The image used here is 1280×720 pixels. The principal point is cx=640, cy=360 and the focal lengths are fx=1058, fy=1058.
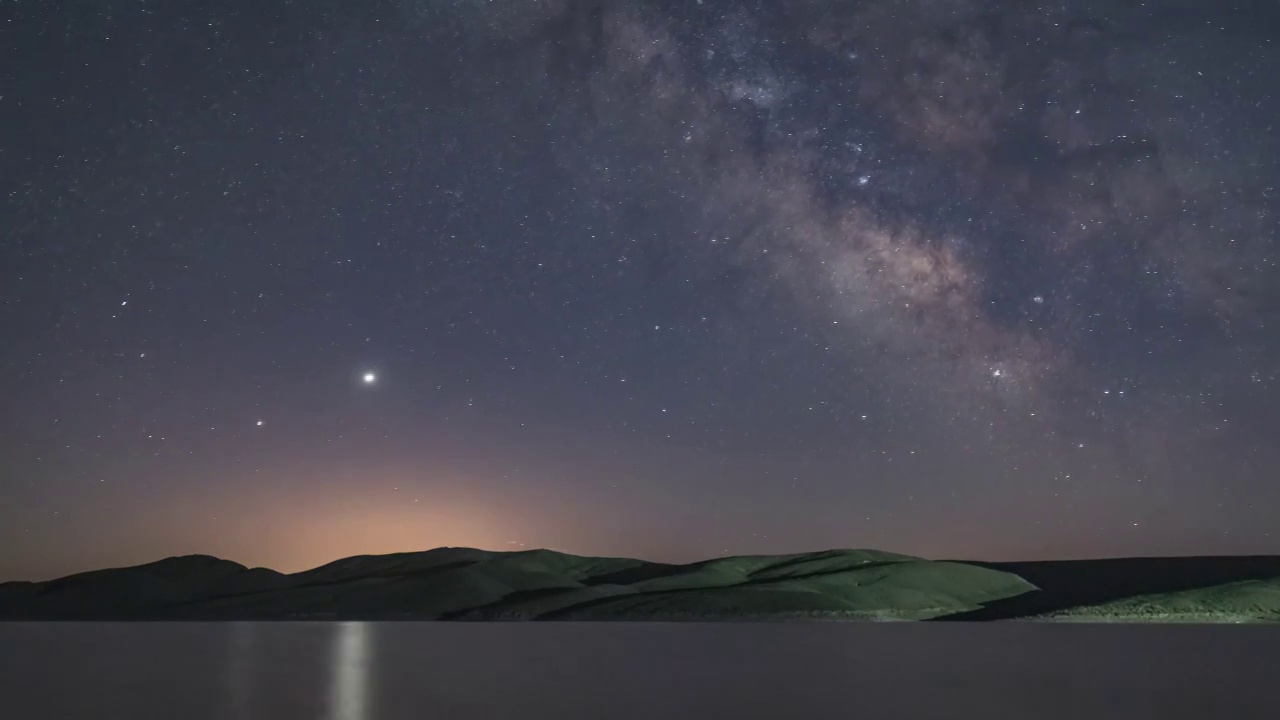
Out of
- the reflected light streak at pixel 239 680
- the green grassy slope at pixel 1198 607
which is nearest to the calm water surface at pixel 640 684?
the reflected light streak at pixel 239 680

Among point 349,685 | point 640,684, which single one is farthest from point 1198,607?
point 349,685

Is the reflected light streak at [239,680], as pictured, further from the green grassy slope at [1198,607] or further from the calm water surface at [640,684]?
the green grassy slope at [1198,607]

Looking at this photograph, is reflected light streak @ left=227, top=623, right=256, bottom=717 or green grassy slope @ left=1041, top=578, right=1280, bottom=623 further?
green grassy slope @ left=1041, top=578, right=1280, bottom=623

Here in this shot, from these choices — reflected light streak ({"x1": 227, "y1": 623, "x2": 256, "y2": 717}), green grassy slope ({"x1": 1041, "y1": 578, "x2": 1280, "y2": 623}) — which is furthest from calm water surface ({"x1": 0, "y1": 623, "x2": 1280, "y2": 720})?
green grassy slope ({"x1": 1041, "y1": 578, "x2": 1280, "y2": 623})

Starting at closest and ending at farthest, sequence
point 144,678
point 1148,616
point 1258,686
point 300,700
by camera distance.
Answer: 1. point 300,700
2. point 1258,686
3. point 144,678
4. point 1148,616

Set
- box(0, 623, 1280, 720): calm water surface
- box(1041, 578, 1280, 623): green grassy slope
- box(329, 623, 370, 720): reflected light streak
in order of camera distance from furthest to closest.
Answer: box(1041, 578, 1280, 623): green grassy slope, box(0, 623, 1280, 720): calm water surface, box(329, 623, 370, 720): reflected light streak

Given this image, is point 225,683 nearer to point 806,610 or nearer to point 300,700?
point 300,700

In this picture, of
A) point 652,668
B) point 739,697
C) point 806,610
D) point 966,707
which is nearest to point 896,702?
point 966,707

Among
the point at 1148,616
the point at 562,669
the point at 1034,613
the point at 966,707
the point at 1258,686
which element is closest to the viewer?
the point at 966,707

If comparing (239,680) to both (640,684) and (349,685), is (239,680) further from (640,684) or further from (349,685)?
(640,684)

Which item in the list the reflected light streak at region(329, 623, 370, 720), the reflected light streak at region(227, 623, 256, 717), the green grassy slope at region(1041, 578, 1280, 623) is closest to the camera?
the reflected light streak at region(329, 623, 370, 720)

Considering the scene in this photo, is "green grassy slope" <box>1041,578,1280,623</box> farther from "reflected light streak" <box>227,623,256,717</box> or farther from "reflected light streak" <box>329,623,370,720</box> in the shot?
"reflected light streak" <box>227,623,256,717</box>

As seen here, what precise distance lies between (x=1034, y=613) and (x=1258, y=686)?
155534mm

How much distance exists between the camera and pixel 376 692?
102 ft
